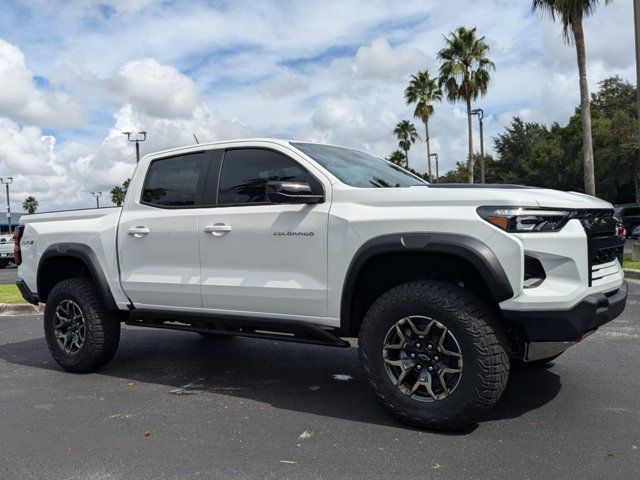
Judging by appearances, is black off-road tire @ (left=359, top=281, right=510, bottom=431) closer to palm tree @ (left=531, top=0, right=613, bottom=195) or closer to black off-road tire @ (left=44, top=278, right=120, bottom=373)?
black off-road tire @ (left=44, top=278, right=120, bottom=373)

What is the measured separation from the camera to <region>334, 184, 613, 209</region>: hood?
346 centimetres

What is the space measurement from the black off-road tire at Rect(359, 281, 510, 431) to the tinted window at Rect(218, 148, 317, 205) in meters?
1.14

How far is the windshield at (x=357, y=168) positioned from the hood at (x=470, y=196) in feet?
0.85

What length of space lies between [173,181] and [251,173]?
0.85m

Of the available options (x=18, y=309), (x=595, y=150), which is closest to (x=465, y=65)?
(x=595, y=150)

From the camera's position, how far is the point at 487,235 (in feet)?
11.3

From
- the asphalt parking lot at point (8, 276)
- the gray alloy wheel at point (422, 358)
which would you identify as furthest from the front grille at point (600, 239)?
the asphalt parking lot at point (8, 276)

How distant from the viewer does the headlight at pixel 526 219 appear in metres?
3.42

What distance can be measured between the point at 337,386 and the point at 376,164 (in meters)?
1.81

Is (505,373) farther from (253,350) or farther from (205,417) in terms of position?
(253,350)

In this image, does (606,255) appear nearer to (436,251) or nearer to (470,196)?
(470,196)

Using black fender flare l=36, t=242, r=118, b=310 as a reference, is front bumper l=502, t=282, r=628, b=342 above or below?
below

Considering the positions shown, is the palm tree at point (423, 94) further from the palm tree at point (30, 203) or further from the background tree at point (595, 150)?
the palm tree at point (30, 203)

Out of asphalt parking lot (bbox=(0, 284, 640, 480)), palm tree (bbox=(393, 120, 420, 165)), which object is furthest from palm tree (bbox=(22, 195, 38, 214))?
asphalt parking lot (bbox=(0, 284, 640, 480))
